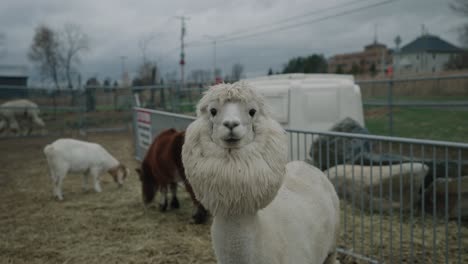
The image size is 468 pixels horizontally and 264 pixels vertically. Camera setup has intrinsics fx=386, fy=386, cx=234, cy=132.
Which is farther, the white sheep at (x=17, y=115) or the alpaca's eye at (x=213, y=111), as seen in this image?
the white sheep at (x=17, y=115)

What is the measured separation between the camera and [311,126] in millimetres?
7422

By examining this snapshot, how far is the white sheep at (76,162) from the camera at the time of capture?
667cm

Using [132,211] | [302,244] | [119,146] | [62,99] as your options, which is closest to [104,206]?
[132,211]

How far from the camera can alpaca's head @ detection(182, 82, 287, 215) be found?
1970 millimetres

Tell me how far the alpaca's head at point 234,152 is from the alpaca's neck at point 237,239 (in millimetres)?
66

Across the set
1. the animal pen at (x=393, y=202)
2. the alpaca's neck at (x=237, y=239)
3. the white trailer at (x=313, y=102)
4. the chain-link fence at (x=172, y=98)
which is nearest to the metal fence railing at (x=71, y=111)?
the chain-link fence at (x=172, y=98)

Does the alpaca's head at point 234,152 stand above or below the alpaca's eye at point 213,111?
below

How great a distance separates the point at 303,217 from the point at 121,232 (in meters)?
3.30

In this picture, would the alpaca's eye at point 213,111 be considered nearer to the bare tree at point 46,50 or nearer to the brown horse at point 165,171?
the brown horse at point 165,171

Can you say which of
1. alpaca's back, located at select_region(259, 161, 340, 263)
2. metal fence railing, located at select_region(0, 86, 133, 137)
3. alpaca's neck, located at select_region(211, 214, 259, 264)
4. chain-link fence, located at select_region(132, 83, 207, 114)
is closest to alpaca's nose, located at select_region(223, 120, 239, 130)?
alpaca's neck, located at select_region(211, 214, 259, 264)

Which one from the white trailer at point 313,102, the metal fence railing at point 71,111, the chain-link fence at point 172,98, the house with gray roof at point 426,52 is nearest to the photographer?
the white trailer at point 313,102

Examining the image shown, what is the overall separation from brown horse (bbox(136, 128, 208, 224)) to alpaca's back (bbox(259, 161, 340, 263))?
7.81 feet

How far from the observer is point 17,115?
47.1 ft

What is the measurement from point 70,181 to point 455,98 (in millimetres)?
9241
